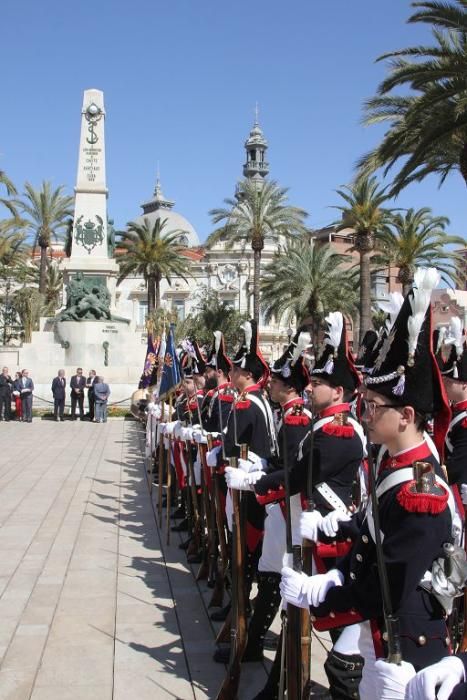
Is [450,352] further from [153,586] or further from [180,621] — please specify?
[153,586]

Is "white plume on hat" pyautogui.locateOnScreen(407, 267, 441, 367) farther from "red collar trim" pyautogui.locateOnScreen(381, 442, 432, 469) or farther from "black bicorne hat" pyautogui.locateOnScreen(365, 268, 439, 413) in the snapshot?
"red collar trim" pyautogui.locateOnScreen(381, 442, 432, 469)

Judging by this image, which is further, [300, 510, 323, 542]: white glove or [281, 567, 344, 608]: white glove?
[300, 510, 323, 542]: white glove

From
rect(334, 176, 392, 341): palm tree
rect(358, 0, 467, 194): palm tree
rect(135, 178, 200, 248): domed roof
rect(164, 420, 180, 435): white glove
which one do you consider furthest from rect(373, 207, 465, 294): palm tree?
rect(135, 178, 200, 248): domed roof

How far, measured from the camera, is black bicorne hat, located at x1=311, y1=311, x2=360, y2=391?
481cm

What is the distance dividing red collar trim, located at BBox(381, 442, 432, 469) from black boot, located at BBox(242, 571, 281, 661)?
6.59 feet

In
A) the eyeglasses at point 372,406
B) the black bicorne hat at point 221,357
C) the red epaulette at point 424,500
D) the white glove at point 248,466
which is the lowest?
the white glove at point 248,466

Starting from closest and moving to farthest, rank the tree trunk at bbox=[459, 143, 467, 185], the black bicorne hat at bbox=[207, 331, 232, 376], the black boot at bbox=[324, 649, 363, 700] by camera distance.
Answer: the black boot at bbox=[324, 649, 363, 700]
the black bicorne hat at bbox=[207, 331, 232, 376]
the tree trunk at bbox=[459, 143, 467, 185]

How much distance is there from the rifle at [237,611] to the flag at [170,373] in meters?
6.03

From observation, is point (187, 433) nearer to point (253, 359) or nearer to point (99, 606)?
point (253, 359)

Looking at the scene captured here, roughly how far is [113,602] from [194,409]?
3259mm

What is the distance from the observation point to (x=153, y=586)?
7230 millimetres

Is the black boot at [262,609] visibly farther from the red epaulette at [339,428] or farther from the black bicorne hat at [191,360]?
the black bicorne hat at [191,360]

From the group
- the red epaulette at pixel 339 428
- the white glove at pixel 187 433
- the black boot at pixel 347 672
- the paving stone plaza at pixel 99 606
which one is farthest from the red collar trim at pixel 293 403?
the white glove at pixel 187 433

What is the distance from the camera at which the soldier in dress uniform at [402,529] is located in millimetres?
2832
